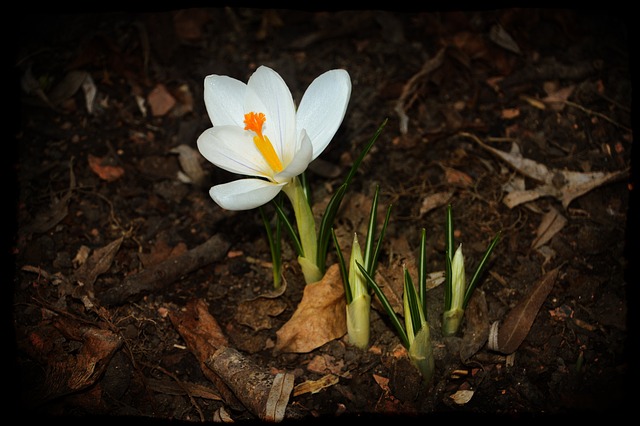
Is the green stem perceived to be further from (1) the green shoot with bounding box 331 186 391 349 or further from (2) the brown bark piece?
(2) the brown bark piece

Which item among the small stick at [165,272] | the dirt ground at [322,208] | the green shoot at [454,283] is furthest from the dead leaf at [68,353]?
the green shoot at [454,283]

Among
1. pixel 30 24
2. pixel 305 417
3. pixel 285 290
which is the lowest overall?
pixel 305 417

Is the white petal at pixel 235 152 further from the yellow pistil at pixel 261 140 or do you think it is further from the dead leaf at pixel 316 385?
the dead leaf at pixel 316 385

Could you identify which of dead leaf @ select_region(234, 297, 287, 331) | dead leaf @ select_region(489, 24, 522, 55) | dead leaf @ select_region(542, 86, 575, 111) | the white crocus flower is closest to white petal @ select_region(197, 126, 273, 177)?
the white crocus flower

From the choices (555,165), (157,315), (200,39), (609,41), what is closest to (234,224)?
(157,315)

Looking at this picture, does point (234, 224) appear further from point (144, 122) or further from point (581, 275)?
point (581, 275)
